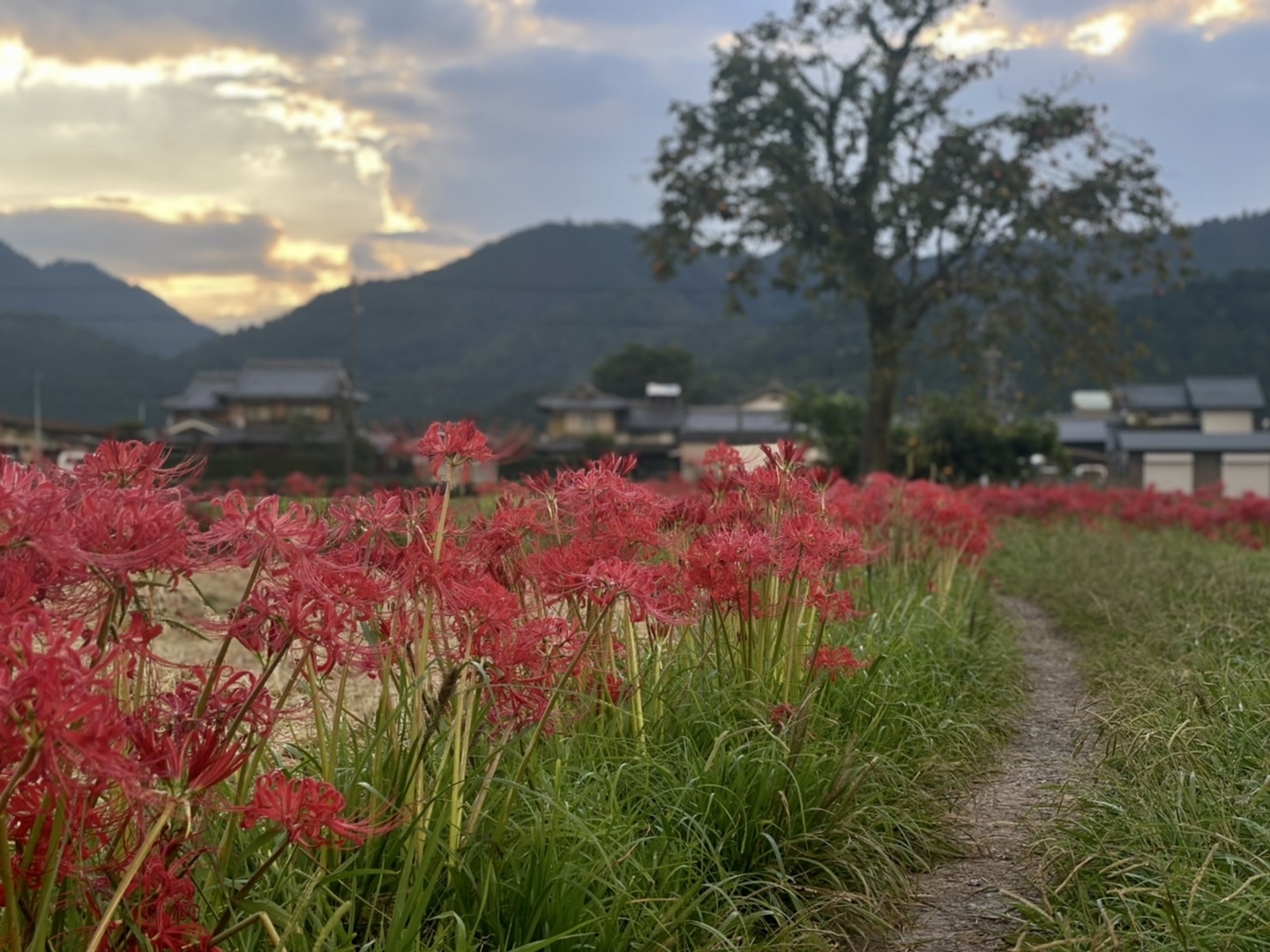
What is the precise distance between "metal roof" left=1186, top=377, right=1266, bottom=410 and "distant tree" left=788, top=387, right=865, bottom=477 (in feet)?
85.0

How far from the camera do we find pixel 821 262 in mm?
17969

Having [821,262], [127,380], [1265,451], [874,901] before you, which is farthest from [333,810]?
[127,380]

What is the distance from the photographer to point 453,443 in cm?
234

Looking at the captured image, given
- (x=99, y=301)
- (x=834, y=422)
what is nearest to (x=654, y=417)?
(x=834, y=422)

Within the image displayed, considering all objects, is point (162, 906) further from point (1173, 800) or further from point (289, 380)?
point (289, 380)

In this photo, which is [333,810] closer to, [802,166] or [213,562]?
[213,562]

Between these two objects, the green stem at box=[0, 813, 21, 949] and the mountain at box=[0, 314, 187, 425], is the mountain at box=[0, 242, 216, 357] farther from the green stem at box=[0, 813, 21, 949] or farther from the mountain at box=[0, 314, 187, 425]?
the green stem at box=[0, 813, 21, 949]

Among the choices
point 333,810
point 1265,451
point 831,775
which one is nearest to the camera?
point 333,810

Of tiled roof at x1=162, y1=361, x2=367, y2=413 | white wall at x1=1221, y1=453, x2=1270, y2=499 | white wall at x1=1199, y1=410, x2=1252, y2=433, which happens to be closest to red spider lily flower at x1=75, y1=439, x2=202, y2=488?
white wall at x1=1221, y1=453, x2=1270, y2=499

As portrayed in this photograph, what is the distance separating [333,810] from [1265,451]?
43.6 meters

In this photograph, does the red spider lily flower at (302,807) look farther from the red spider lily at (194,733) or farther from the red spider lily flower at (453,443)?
the red spider lily flower at (453,443)

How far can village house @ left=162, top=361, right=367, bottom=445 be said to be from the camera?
1902 inches

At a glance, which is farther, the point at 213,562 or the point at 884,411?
the point at 884,411

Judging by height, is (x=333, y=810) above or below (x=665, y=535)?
below
